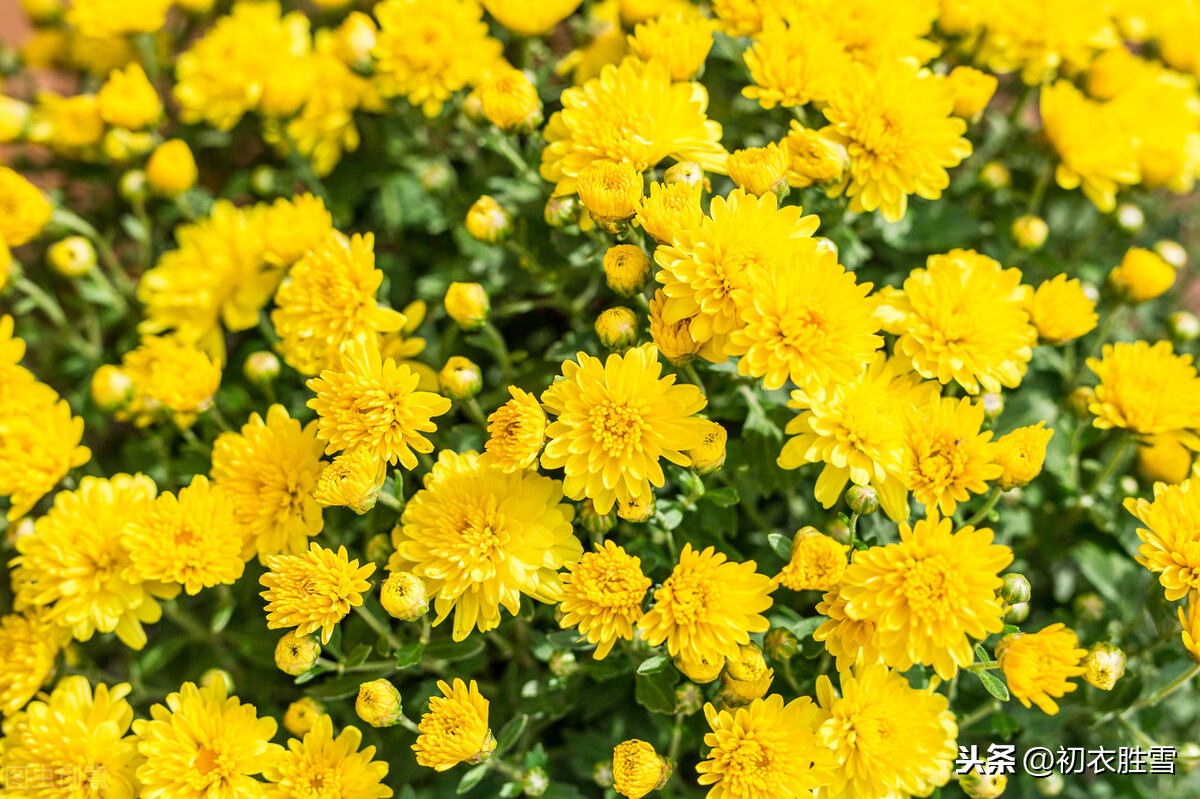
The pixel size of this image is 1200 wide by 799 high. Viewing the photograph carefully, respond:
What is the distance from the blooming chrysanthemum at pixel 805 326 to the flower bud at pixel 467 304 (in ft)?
1.80

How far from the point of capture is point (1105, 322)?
7.50ft

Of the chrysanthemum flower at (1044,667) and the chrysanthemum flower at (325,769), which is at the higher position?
the chrysanthemum flower at (1044,667)

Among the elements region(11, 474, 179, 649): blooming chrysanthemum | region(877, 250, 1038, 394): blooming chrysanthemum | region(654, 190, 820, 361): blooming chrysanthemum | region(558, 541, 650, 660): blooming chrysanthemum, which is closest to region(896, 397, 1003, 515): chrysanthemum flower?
region(877, 250, 1038, 394): blooming chrysanthemum

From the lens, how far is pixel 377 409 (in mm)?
1538

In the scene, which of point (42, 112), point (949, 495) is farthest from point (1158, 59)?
point (42, 112)

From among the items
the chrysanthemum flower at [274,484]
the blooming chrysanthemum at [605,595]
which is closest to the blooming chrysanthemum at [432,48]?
the chrysanthemum flower at [274,484]

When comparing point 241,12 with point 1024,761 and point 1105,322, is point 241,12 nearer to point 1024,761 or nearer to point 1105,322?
point 1105,322

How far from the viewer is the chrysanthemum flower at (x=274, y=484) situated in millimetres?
1702

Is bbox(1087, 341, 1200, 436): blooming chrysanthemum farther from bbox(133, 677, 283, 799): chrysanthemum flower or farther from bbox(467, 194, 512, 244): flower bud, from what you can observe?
bbox(133, 677, 283, 799): chrysanthemum flower

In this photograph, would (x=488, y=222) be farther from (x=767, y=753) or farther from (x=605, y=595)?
(x=767, y=753)

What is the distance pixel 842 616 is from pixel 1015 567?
2.64 ft

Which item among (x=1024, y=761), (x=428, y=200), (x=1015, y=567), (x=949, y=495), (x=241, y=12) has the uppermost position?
(x=241, y=12)

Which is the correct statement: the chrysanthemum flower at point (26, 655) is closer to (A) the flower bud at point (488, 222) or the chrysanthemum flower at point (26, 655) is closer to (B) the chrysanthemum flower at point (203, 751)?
(B) the chrysanthemum flower at point (203, 751)

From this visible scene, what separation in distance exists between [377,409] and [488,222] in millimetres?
518
